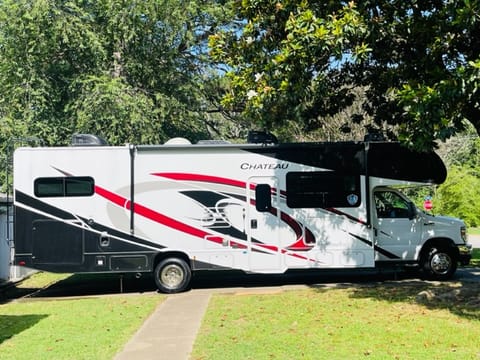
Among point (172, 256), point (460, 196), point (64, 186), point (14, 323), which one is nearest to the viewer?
point (14, 323)

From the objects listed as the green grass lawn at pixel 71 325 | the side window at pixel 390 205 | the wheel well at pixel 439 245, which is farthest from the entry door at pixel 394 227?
the green grass lawn at pixel 71 325

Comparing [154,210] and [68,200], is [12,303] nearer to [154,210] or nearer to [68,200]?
[68,200]

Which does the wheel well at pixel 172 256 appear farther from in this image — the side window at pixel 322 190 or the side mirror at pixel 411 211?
the side mirror at pixel 411 211

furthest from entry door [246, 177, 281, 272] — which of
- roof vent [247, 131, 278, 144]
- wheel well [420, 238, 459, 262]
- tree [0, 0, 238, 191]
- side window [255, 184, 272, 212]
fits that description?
tree [0, 0, 238, 191]

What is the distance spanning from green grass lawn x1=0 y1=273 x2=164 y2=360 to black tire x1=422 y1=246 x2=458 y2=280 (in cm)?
613

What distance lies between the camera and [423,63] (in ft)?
29.5

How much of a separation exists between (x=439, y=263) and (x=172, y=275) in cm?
613

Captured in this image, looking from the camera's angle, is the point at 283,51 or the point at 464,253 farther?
the point at 464,253

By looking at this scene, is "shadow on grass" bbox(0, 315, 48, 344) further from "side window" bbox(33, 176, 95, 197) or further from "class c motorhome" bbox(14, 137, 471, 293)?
"side window" bbox(33, 176, 95, 197)

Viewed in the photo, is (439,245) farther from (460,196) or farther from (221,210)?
(460,196)

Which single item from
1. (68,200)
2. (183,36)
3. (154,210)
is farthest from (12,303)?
(183,36)

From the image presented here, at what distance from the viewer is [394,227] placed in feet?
41.1

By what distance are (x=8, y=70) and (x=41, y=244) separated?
8092 millimetres

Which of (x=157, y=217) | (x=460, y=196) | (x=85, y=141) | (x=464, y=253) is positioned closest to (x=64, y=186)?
(x=85, y=141)
